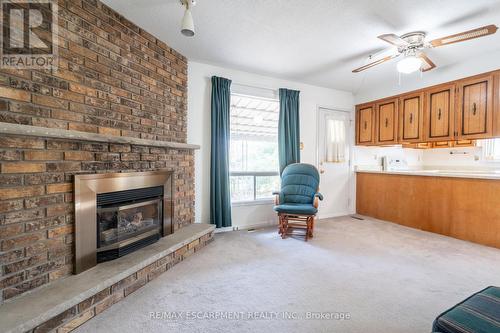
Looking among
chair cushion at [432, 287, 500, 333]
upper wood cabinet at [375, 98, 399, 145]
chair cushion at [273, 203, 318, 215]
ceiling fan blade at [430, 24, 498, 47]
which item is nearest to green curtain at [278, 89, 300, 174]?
chair cushion at [273, 203, 318, 215]

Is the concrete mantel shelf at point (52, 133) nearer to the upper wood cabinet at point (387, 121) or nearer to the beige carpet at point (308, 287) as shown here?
the beige carpet at point (308, 287)

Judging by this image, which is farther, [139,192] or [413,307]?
[139,192]

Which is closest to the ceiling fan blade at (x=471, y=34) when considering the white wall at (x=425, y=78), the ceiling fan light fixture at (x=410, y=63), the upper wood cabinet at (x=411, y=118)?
the ceiling fan light fixture at (x=410, y=63)

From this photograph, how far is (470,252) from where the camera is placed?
2.75m

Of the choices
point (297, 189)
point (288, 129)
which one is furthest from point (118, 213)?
point (288, 129)

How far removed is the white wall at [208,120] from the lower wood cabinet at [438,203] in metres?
1.46

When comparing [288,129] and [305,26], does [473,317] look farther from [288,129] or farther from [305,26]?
[288,129]

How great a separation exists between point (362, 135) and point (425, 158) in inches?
73.0

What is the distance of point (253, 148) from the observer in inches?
149

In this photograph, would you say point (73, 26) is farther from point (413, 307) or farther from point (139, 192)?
point (413, 307)

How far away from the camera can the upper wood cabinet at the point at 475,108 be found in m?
3.04

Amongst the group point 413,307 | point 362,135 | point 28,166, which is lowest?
point 413,307

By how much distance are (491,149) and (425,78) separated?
1.81 metres

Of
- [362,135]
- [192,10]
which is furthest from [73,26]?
[362,135]
